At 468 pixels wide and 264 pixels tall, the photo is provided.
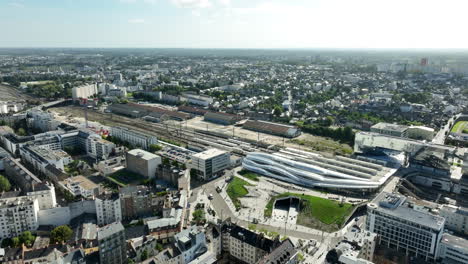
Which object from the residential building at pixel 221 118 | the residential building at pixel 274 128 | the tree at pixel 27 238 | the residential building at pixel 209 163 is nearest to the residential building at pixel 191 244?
the tree at pixel 27 238

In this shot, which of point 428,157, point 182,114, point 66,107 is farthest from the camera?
point 66,107

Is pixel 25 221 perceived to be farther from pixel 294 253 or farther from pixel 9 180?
pixel 294 253

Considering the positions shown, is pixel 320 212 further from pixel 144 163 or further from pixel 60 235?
pixel 60 235

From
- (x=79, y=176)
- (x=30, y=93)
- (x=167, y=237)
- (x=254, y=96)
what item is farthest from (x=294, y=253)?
(x=30, y=93)

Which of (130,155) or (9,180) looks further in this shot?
(130,155)

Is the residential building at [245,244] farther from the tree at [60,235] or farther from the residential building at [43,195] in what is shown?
the residential building at [43,195]

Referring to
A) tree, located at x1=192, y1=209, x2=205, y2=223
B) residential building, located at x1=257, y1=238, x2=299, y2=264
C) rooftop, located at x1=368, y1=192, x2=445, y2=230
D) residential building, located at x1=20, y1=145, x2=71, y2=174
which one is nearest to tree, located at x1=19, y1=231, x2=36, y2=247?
tree, located at x1=192, y1=209, x2=205, y2=223
